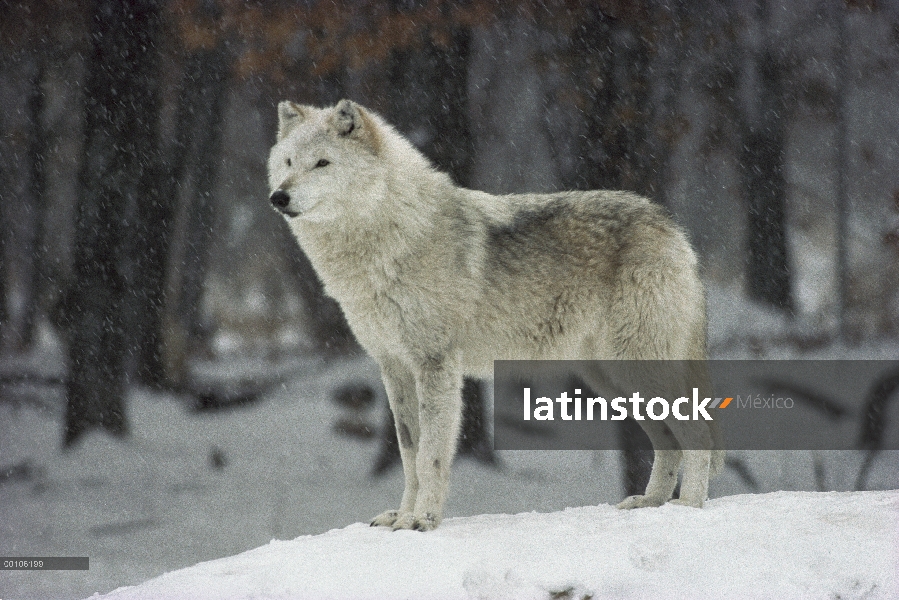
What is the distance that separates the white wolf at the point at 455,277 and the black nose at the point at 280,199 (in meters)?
0.01

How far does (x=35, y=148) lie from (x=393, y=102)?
351 centimetres

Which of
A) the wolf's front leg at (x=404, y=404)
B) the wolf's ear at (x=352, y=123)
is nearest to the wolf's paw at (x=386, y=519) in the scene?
the wolf's front leg at (x=404, y=404)

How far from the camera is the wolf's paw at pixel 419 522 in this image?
150 inches

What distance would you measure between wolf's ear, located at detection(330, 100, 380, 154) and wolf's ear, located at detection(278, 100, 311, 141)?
0.77 ft

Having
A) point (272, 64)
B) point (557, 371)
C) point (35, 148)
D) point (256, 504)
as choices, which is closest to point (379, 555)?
point (557, 371)

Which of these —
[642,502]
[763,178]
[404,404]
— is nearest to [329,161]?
[404,404]

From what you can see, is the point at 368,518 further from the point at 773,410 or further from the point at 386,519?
the point at 773,410

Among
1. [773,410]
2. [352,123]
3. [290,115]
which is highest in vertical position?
[290,115]

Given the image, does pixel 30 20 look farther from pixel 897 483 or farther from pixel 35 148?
pixel 897 483

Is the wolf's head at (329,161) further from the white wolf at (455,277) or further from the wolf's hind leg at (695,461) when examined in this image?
the wolf's hind leg at (695,461)

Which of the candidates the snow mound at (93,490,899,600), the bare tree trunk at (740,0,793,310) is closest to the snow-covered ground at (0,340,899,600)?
the snow mound at (93,490,899,600)

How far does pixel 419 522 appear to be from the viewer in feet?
12.5

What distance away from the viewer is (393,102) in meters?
6.26

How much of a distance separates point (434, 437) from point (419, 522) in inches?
16.2
